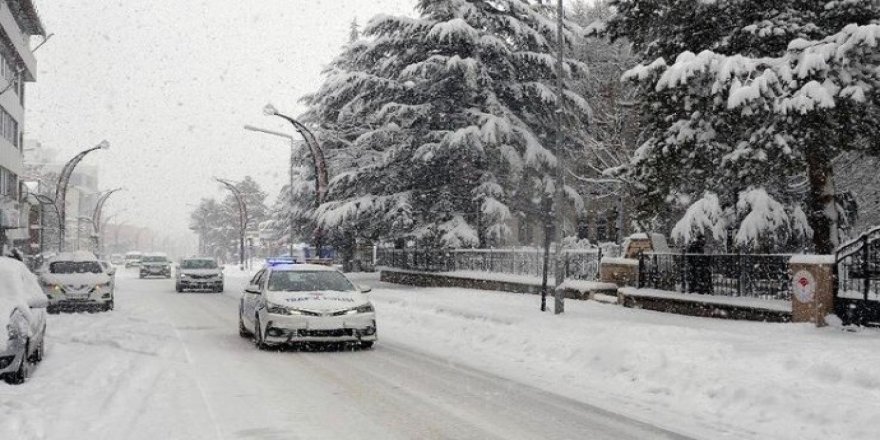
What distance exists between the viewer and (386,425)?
7.50m

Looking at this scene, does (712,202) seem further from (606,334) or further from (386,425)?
(386,425)

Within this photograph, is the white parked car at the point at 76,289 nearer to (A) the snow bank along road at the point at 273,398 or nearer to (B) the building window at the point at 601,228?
(A) the snow bank along road at the point at 273,398

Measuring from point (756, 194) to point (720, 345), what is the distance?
779cm

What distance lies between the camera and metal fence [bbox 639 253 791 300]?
1584 cm

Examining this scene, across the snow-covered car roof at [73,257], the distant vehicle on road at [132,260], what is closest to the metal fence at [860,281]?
the snow-covered car roof at [73,257]

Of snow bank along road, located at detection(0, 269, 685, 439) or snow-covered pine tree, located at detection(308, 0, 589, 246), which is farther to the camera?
snow-covered pine tree, located at detection(308, 0, 589, 246)

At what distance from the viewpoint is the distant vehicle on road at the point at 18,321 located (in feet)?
29.6

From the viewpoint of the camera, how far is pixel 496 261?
2761cm

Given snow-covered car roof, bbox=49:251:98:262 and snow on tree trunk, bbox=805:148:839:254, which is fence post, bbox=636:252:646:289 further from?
snow-covered car roof, bbox=49:251:98:262

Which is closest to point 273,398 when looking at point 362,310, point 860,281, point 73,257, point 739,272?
point 362,310

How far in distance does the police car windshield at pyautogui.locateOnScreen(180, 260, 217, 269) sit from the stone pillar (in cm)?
2595

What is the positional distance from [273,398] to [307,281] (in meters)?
5.55

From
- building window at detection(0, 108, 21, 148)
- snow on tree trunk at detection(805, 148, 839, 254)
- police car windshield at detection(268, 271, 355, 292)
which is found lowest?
police car windshield at detection(268, 271, 355, 292)

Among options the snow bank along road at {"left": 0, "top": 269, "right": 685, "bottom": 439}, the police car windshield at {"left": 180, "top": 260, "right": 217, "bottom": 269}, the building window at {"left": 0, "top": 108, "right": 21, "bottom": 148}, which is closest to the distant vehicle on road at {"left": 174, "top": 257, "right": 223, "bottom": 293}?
the police car windshield at {"left": 180, "top": 260, "right": 217, "bottom": 269}
